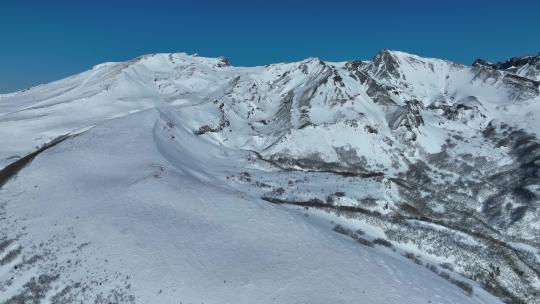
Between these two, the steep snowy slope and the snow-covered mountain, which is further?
the snow-covered mountain

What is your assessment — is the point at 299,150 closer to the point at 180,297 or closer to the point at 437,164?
the point at 437,164

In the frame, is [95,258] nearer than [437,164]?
Yes

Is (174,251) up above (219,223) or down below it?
below

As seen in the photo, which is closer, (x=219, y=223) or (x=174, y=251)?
(x=174, y=251)

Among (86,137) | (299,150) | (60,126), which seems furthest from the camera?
(299,150)

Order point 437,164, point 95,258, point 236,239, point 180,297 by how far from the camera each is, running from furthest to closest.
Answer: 1. point 437,164
2. point 236,239
3. point 95,258
4. point 180,297

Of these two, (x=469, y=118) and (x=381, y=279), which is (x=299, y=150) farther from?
(x=381, y=279)

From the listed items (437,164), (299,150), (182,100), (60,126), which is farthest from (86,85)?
(437,164)

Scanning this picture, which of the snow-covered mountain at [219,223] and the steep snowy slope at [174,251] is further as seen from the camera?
the snow-covered mountain at [219,223]

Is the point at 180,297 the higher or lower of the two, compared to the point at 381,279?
lower
